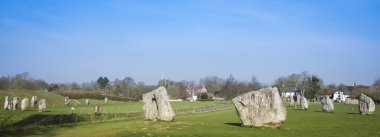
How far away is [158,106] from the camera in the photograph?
144 feet

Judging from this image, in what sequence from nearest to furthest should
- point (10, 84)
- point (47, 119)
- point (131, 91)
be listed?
point (47, 119) → point (10, 84) → point (131, 91)

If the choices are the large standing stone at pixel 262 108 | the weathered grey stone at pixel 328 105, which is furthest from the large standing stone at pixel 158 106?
the weathered grey stone at pixel 328 105

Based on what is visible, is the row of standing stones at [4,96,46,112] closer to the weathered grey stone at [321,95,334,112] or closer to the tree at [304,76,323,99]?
the weathered grey stone at [321,95,334,112]

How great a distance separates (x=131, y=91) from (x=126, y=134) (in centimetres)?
16275

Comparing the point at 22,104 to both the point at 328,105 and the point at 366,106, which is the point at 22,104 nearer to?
the point at 328,105

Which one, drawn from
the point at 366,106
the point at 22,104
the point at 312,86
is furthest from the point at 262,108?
the point at 312,86

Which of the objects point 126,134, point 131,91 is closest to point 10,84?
point 131,91

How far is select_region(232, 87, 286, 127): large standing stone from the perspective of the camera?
3450 centimetres

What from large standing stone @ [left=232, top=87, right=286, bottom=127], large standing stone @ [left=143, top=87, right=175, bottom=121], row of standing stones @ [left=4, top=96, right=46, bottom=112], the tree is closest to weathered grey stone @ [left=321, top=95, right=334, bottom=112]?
large standing stone @ [left=143, top=87, right=175, bottom=121]

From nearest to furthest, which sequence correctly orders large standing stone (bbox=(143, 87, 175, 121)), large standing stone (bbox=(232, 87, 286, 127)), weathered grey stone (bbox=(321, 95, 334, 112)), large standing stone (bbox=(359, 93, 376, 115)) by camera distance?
large standing stone (bbox=(232, 87, 286, 127)), large standing stone (bbox=(143, 87, 175, 121)), large standing stone (bbox=(359, 93, 376, 115)), weathered grey stone (bbox=(321, 95, 334, 112))

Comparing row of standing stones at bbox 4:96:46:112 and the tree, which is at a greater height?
the tree

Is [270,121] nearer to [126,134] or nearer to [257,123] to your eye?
[257,123]

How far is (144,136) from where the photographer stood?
29.5 meters

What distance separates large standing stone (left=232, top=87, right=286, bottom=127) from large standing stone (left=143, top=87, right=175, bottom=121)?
31.7 ft
